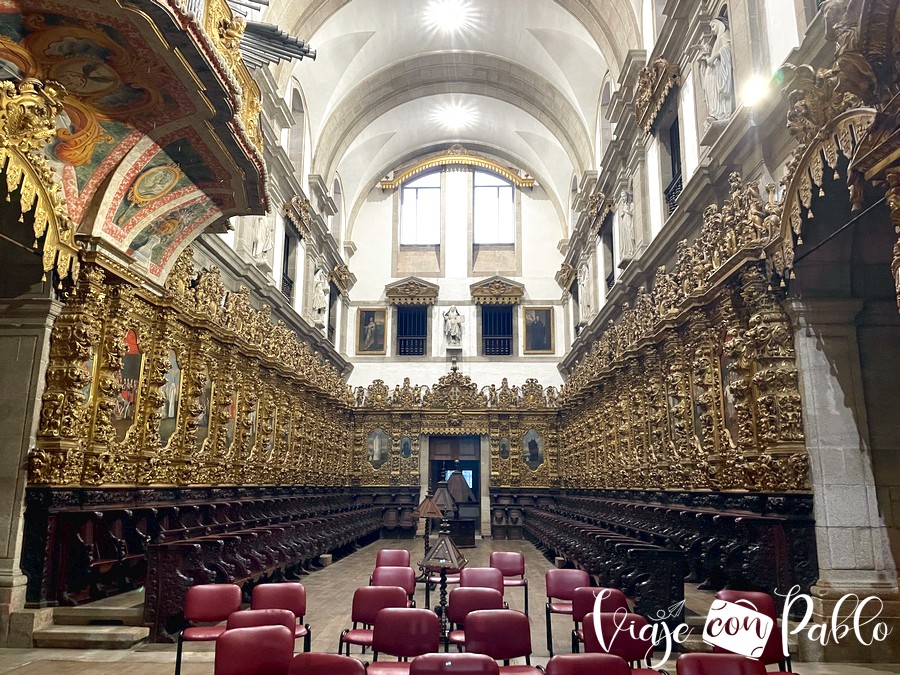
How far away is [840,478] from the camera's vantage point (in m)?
6.57

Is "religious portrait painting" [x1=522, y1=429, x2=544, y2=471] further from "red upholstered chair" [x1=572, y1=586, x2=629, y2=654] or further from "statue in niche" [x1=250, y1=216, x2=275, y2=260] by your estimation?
"red upholstered chair" [x1=572, y1=586, x2=629, y2=654]

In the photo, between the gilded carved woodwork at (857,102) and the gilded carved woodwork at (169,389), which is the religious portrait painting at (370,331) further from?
the gilded carved woodwork at (857,102)

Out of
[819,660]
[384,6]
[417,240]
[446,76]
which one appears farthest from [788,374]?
[417,240]

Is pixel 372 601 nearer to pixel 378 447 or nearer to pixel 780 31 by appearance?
pixel 780 31

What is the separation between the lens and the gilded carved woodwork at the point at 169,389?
24.6 feet

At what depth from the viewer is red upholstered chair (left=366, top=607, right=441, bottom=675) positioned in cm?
454

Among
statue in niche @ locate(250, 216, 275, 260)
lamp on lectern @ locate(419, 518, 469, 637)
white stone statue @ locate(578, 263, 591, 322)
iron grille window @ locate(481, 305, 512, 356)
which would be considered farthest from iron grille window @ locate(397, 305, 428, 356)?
lamp on lectern @ locate(419, 518, 469, 637)

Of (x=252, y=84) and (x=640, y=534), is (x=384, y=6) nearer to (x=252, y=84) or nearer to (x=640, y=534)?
(x=252, y=84)

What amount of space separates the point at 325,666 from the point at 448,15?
20.3 metres

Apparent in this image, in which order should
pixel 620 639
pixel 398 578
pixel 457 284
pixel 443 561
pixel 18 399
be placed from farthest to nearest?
1. pixel 457 284
2. pixel 18 399
3. pixel 398 578
4. pixel 443 561
5. pixel 620 639

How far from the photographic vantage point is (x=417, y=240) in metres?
27.2

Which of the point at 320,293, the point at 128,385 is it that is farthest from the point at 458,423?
the point at 128,385

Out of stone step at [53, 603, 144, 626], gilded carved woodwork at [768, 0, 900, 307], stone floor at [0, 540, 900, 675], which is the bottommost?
stone floor at [0, 540, 900, 675]

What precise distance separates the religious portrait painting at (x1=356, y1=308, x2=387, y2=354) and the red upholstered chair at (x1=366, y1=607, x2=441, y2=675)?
21120 mm
